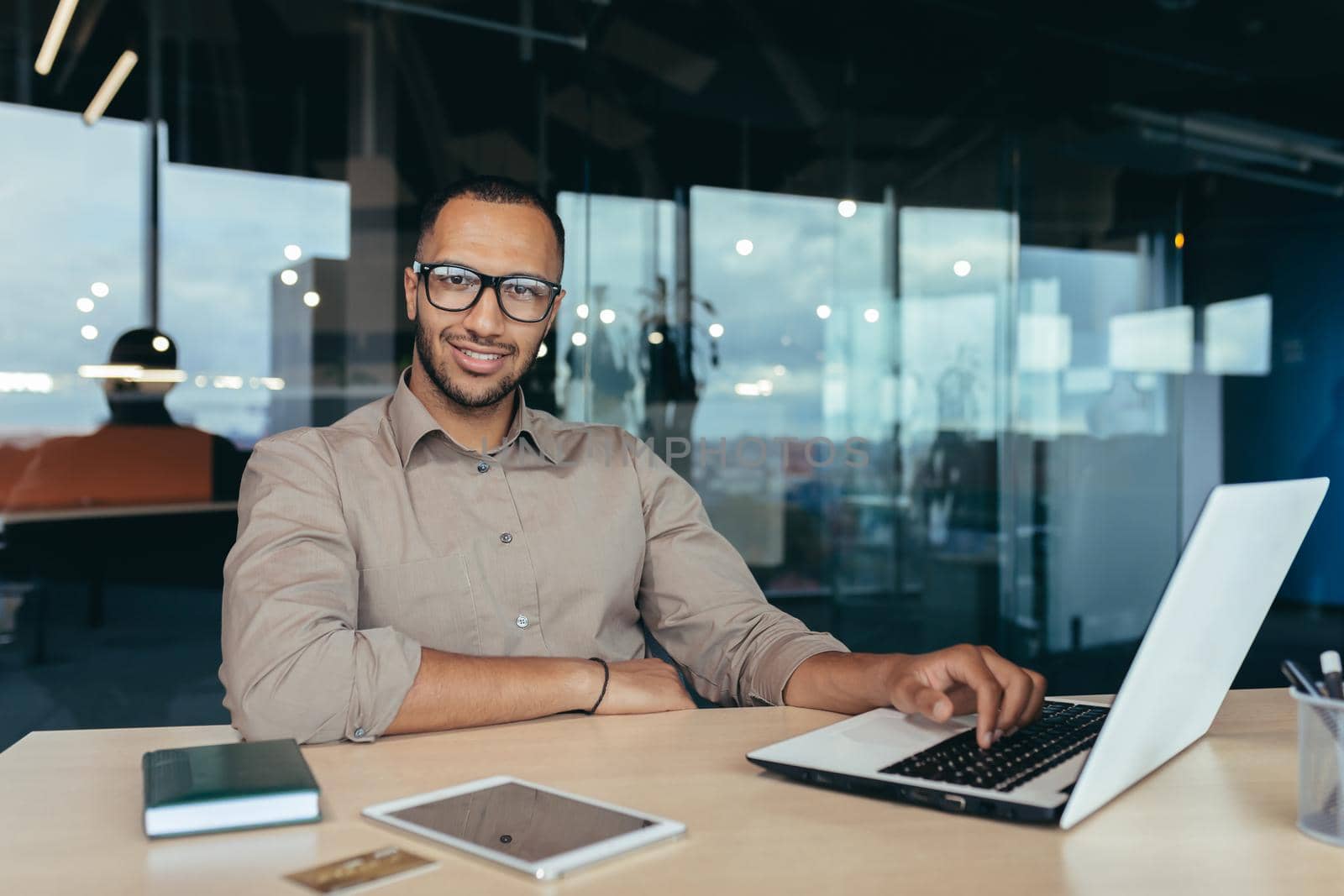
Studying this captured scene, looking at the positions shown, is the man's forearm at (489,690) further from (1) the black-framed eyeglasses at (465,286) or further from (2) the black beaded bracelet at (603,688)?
(1) the black-framed eyeglasses at (465,286)

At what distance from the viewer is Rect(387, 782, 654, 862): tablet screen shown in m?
0.90

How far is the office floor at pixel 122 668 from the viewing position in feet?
12.5

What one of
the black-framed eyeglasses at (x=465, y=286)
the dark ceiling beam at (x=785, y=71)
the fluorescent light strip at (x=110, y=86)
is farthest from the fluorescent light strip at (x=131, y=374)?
the dark ceiling beam at (x=785, y=71)

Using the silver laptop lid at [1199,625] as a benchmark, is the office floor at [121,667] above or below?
below

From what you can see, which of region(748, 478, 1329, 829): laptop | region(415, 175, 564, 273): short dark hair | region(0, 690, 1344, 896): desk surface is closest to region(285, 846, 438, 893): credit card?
region(0, 690, 1344, 896): desk surface

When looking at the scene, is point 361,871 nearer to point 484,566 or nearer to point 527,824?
point 527,824

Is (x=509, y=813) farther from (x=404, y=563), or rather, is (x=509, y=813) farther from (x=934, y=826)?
(x=404, y=563)

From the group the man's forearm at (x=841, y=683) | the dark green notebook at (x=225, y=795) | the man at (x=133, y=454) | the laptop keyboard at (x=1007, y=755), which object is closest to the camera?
the dark green notebook at (x=225, y=795)

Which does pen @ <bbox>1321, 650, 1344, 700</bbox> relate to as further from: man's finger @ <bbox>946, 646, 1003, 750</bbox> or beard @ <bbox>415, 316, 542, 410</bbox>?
beard @ <bbox>415, 316, 542, 410</bbox>

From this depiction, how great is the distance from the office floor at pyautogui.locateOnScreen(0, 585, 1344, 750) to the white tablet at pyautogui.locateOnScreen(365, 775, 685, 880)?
10.6 feet

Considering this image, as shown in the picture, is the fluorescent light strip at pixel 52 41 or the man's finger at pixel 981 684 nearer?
the man's finger at pixel 981 684

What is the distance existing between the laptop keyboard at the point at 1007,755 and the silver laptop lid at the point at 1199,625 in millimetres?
79

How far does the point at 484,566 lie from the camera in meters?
1.73

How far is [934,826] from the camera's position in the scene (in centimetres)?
96
